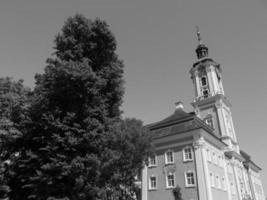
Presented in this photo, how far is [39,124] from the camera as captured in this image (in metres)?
15.0

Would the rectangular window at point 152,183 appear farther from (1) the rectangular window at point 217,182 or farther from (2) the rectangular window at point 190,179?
(1) the rectangular window at point 217,182

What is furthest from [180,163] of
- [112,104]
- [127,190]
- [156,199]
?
[112,104]

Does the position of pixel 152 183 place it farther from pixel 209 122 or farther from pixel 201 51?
pixel 201 51

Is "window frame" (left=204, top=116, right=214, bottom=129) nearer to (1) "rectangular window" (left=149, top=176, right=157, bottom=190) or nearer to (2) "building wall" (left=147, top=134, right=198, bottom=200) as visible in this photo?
(2) "building wall" (left=147, top=134, right=198, bottom=200)

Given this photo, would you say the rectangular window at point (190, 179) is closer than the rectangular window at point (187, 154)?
Yes

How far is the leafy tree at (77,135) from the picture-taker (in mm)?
13422

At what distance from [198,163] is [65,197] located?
18.4 metres

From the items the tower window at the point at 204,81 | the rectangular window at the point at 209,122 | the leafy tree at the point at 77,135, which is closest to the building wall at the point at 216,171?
the rectangular window at the point at 209,122

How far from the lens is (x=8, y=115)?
16.0m

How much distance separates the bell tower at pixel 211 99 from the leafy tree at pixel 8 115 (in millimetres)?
32257

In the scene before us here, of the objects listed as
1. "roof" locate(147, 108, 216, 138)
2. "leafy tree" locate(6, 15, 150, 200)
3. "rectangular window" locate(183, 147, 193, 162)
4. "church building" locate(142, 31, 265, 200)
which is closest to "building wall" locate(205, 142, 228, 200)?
"church building" locate(142, 31, 265, 200)

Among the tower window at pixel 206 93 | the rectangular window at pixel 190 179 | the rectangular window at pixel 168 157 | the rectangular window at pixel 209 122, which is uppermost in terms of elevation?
the tower window at pixel 206 93

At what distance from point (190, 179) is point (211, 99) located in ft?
62.4

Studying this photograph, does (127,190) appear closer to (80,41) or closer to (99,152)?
(99,152)
